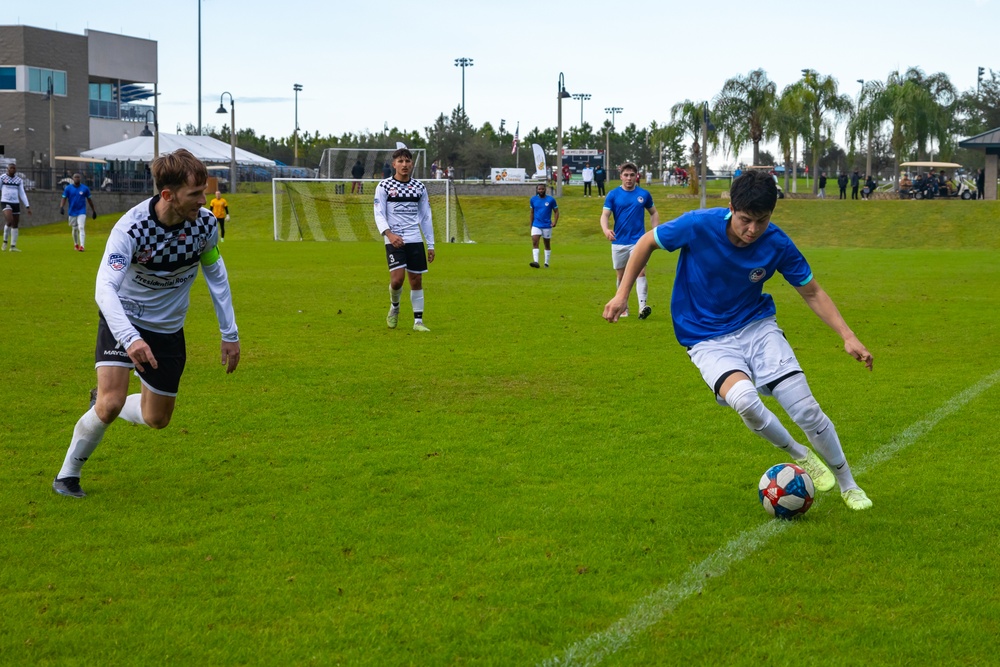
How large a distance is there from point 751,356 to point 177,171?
2955mm

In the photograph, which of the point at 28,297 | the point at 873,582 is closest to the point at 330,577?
the point at 873,582

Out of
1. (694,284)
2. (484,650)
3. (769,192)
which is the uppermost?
(769,192)

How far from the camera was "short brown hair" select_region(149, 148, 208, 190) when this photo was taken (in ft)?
17.4

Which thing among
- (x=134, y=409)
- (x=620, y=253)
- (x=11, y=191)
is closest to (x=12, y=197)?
(x=11, y=191)

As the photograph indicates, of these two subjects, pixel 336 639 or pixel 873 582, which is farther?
pixel 873 582

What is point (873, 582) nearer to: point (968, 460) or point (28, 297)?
point (968, 460)

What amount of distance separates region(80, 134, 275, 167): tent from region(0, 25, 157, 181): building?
5748 millimetres

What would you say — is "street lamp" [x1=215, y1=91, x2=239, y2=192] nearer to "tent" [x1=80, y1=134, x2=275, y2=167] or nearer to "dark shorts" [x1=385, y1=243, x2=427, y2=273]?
"tent" [x1=80, y1=134, x2=275, y2=167]

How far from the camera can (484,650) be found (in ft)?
12.7

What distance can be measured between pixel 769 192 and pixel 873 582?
1806mm

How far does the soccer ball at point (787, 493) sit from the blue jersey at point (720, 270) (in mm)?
774

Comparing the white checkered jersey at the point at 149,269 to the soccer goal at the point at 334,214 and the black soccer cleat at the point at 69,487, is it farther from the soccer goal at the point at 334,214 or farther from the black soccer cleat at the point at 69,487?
the soccer goal at the point at 334,214

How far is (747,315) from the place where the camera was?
566 cm

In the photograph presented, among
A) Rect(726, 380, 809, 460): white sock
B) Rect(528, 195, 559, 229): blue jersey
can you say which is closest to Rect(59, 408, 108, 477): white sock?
Rect(726, 380, 809, 460): white sock
